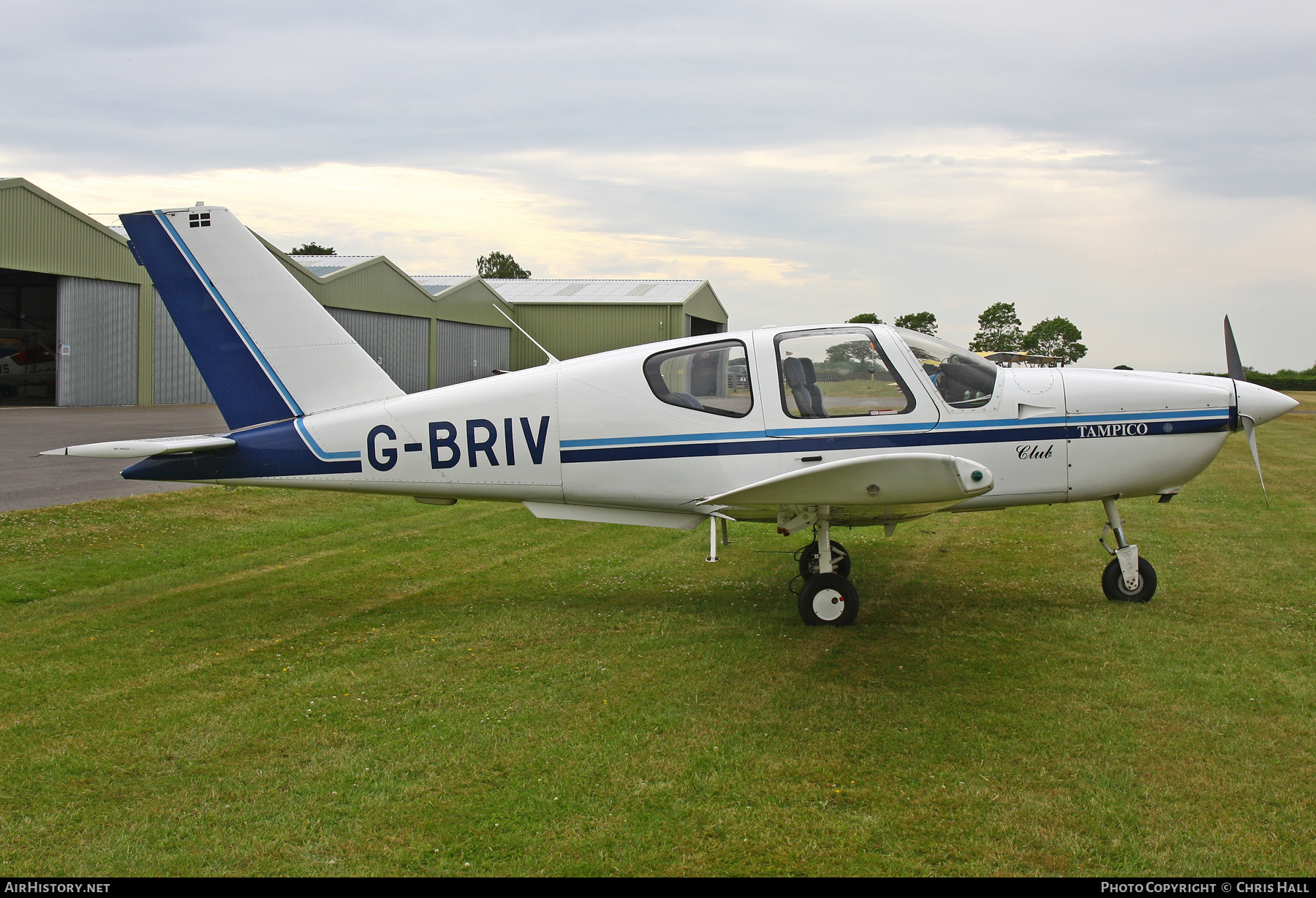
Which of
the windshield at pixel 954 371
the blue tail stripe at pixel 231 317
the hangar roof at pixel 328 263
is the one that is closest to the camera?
the windshield at pixel 954 371

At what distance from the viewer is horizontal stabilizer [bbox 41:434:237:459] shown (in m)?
6.14

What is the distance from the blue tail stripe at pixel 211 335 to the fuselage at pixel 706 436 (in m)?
0.19

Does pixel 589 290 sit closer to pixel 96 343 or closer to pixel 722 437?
pixel 96 343

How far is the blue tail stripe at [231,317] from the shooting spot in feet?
22.6

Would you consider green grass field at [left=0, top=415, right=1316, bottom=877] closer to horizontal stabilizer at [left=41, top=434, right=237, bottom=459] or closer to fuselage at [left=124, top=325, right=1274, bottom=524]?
fuselage at [left=124, top=325, right=1274, bottom=524]

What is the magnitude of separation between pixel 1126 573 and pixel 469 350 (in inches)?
1573

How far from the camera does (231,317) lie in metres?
6.95

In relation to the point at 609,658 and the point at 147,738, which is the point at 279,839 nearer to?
the point at 147,738

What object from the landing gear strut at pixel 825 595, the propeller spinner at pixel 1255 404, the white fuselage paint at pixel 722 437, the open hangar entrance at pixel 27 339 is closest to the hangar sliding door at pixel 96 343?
the open hangar entrance at pixel 27 339

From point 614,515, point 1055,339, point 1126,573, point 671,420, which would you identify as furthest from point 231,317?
point 1055,339

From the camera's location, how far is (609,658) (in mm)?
Result: 5742

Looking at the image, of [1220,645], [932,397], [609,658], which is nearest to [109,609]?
[609,658]

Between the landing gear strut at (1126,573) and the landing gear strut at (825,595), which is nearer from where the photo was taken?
the landing gear strut at (825,595)

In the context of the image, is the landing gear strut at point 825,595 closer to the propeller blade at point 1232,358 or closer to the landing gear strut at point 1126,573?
the landing gear strut at point 1126,573
